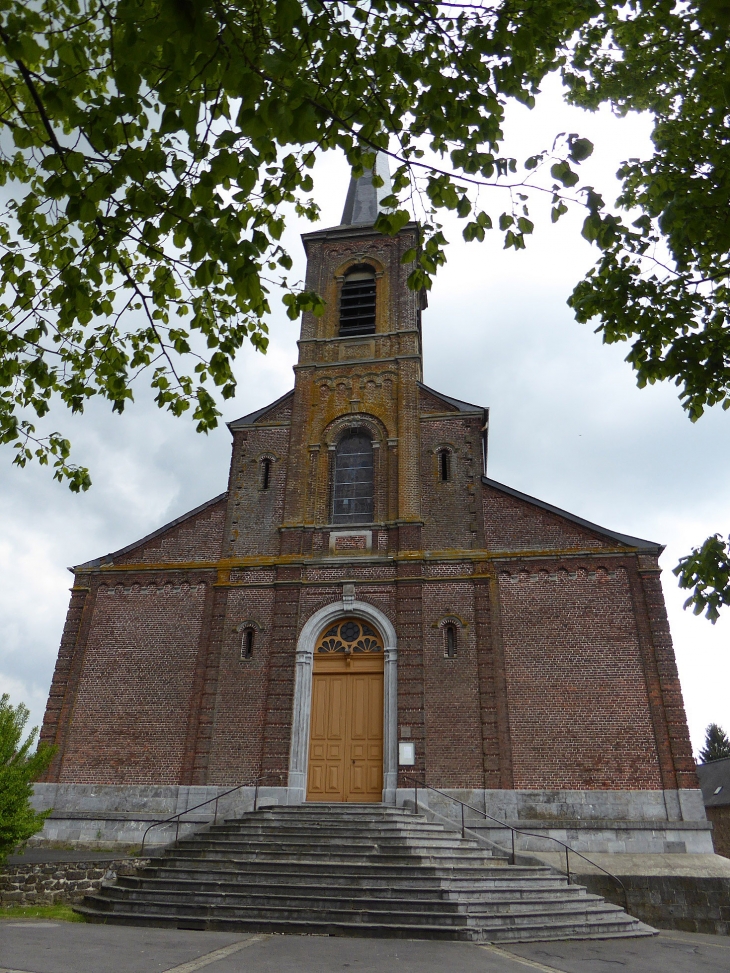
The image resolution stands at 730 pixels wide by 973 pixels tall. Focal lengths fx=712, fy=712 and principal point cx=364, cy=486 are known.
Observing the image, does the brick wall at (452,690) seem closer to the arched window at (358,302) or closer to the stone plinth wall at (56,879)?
the stone plinth wall at (56,879)

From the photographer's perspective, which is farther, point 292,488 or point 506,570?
point 292,488

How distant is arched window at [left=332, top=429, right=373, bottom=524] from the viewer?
15.6m

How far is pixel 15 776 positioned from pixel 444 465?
984 cm

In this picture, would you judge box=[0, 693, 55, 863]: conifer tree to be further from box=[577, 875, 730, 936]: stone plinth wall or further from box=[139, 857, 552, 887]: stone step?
box=[577, 875, 730, 936]: stone plinth wall

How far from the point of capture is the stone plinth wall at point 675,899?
10422mm

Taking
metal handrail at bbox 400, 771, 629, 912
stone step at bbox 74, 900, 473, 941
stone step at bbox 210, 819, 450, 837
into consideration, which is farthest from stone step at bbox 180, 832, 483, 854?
stone step at bbox 74, 900, 473, 941

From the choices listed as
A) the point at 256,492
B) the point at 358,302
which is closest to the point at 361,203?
the point at 358,302

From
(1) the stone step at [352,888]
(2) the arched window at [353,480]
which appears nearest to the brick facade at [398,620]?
(2) the arched window at [353,480]

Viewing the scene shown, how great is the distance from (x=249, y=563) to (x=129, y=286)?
9.80 meters

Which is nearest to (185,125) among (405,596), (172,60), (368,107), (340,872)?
(172,60)

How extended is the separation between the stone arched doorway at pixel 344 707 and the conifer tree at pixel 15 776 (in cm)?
444

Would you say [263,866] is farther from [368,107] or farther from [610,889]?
[368,107]

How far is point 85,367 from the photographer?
22.0ft

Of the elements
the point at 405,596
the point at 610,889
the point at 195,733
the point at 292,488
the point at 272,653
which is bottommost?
the point at 610,889
